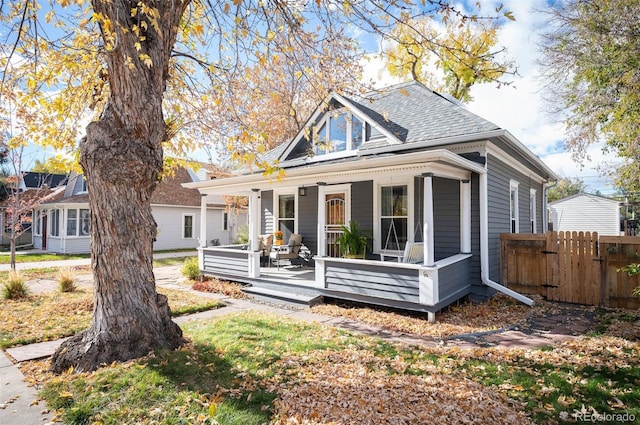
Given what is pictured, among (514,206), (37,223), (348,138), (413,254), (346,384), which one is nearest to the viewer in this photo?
(346,384)

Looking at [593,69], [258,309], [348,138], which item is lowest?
[258,309]

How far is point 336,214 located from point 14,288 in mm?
7850

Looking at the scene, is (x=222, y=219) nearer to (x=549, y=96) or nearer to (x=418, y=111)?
(x=418, y=111)

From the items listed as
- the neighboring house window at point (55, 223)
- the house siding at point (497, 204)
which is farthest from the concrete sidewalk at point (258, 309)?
the neighboring house window at point (55, 223)

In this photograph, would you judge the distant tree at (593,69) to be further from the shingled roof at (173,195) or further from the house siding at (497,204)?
the shingled roof at (173,195)

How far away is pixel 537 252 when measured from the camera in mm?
8234

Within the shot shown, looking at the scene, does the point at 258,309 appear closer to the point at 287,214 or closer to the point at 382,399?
the point at 382,399

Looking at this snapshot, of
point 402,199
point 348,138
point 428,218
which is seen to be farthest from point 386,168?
point 348,138

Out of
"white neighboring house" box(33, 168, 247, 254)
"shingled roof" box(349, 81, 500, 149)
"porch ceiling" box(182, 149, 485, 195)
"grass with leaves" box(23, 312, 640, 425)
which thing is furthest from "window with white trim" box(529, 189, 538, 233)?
"white neighboring house" box(33, 168, 247, 254)

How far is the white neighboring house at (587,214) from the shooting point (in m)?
27.7

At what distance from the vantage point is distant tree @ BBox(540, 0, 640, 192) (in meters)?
8.34

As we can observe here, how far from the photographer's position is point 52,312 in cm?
673

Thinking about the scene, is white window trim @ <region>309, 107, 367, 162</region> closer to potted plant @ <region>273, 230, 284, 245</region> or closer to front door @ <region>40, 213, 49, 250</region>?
potted plant @ <region>273, 230, 284, 245</region>

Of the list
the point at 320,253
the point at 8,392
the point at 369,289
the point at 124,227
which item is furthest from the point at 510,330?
the point at 8,392
